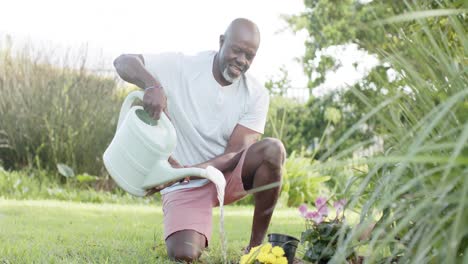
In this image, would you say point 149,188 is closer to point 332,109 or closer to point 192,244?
point 192,244

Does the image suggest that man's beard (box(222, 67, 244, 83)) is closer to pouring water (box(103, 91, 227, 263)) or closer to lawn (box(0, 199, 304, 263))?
pouring water (box(103, 91, 227, 263))

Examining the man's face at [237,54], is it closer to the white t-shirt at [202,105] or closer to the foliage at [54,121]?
the white t-shirt at [202,105]

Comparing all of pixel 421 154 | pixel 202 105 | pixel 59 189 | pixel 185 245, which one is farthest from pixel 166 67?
pixel 59 189

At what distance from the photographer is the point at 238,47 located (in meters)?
3.27

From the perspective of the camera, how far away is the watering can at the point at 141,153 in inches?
117

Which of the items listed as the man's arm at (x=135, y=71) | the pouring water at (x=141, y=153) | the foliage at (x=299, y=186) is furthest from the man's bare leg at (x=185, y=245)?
the foliage at (x=299, y=186)

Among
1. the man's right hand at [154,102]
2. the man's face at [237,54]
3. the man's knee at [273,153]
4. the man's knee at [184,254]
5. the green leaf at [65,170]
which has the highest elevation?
the man's face at [237,54]

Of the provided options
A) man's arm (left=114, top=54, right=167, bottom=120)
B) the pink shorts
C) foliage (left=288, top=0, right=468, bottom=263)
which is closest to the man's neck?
man's arm (left=114, top=54, right=167, bottom=120)

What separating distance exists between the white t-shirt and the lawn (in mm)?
437

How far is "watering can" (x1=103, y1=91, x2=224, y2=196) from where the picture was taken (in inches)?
117

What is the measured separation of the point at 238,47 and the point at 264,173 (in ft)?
2.04

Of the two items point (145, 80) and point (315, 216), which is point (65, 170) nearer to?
point (145, 80)

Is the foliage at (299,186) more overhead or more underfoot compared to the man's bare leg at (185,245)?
more underfoot

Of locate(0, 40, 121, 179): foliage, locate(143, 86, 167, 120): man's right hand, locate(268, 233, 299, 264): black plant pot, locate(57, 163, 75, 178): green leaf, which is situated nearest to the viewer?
locate(268, 233, 299, 264): black plant pot
